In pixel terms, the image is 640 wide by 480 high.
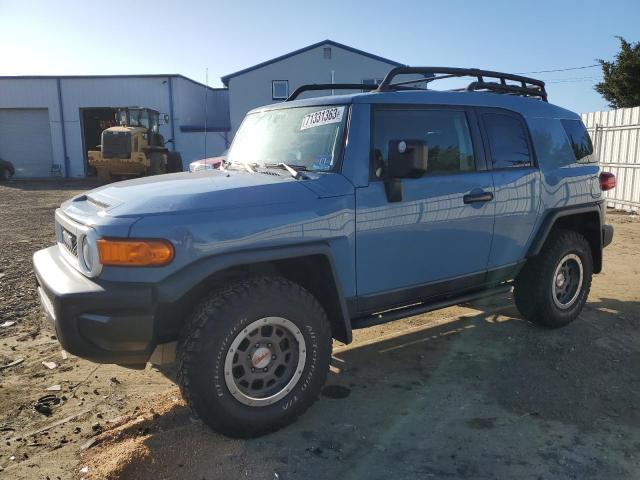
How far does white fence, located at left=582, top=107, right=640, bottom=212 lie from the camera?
11.9m

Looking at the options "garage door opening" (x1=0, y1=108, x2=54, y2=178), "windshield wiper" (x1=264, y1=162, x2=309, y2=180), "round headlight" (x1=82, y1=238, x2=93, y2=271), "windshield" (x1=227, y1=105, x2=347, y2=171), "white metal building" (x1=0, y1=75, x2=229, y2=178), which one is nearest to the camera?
"round headlight" (x1=82, y1=238, x2=93, y2=271)

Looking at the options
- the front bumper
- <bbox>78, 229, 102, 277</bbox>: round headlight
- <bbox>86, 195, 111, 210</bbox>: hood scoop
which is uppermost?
<bbox>86, 195, 111, 210</bbox>: hood scoop

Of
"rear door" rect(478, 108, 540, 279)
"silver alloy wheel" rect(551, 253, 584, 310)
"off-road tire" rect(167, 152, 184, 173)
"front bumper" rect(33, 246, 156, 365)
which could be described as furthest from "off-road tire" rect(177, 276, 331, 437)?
"off-road tire" rect(167, 152, 184, 173)

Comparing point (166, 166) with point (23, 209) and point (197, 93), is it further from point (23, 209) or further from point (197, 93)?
point (197, 93)

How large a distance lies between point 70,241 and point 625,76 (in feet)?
77.9

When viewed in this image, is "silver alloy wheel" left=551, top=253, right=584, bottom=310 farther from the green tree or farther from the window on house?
the window on house

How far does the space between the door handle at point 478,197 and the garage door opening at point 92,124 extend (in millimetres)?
30466

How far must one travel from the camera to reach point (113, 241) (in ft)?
8.86

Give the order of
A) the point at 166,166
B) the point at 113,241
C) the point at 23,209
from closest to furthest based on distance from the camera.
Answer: the point at 113,241 < the point at 23,209 < the point at 166,166

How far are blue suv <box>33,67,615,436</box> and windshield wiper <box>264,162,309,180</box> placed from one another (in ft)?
0.05

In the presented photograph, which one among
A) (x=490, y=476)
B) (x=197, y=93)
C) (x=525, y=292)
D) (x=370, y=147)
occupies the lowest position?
(x=490, y=476)

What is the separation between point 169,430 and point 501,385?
230cm

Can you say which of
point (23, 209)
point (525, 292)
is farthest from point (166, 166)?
point (525, 292)

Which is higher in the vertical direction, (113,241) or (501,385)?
(113,241)
